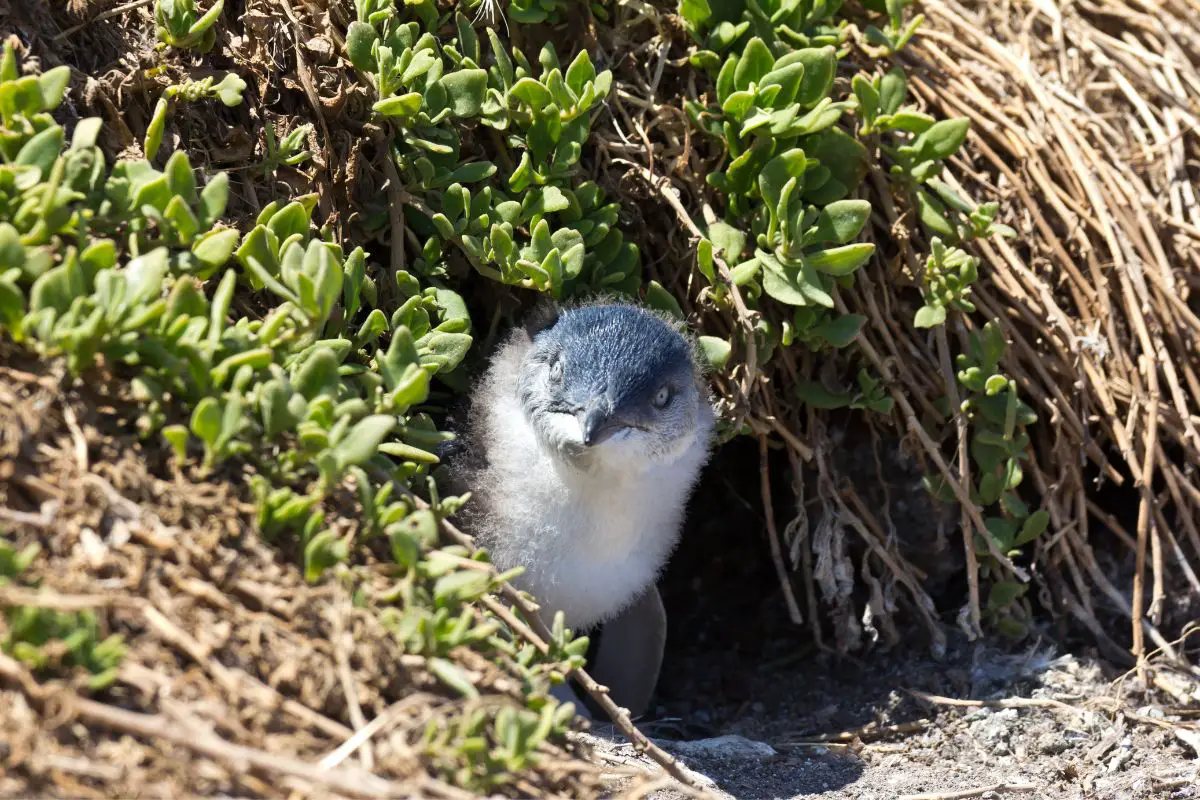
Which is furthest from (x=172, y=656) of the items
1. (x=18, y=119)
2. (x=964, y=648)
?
(x=964, y=648)

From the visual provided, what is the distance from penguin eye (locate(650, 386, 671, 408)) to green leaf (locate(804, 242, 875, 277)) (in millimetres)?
590

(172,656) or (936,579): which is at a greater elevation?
(172,656)

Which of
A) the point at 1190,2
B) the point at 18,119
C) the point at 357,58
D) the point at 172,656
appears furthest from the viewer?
the point at 1190,2

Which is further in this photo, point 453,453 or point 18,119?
point 453,453

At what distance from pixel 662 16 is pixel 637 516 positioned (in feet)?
5.47

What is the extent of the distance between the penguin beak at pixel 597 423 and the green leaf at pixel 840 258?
80 cm

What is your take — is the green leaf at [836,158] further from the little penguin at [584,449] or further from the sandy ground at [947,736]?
→ the sandy ground at [947,736]

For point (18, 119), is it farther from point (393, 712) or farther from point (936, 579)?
point (936, 579)

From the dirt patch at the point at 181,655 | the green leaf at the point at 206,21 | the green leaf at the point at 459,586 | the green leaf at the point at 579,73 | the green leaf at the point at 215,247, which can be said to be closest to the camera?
the dirt patch at the point at 181,655

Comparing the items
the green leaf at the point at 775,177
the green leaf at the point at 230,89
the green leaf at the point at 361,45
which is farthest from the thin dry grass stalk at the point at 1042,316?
the green leaf at the point at 230,89

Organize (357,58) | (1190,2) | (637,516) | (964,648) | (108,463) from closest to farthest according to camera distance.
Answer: (108,463), (357,58), (637,516), (964,648), (1190,2)

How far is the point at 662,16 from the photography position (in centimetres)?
392

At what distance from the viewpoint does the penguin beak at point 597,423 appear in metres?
3.30

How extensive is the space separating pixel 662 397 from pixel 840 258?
679mm
